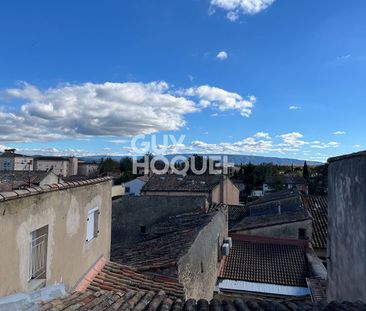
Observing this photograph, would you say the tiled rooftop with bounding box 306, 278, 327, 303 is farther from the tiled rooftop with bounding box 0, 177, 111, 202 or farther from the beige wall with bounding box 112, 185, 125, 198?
the beige wall with bounding box 112, 185, 125, 198

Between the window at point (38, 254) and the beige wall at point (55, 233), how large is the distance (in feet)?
0.29

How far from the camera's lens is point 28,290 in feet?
16.0

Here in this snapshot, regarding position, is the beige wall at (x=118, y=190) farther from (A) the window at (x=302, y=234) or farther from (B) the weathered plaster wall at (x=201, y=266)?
(B) the weathered plaster wall at (x=201, y=266)

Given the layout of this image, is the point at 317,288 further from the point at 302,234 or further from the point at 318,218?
the point at 318,218

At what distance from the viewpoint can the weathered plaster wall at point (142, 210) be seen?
62.7 feet

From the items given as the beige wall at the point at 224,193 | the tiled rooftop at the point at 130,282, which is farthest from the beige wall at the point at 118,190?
the tiled rooftop at the point at 130,282

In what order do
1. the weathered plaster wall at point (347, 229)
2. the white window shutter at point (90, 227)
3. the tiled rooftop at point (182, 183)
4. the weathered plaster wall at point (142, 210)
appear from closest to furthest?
the weathered plaster wall at point (347, 229)
the white window shutter at point (90, 227)
the weathered plaster wall at point (142, 210)
the tiled rooftop at point (182, 183)

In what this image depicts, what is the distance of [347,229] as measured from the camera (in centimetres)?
638

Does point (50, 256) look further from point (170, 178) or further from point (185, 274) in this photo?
point (170, 178)

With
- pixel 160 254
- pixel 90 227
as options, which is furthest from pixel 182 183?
pixel 90 227

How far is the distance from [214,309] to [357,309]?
81.3 inches

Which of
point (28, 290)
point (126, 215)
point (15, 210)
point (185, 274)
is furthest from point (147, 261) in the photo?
point (126, 215)

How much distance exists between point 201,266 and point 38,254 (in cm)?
691

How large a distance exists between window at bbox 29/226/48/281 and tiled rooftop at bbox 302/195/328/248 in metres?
16.8
